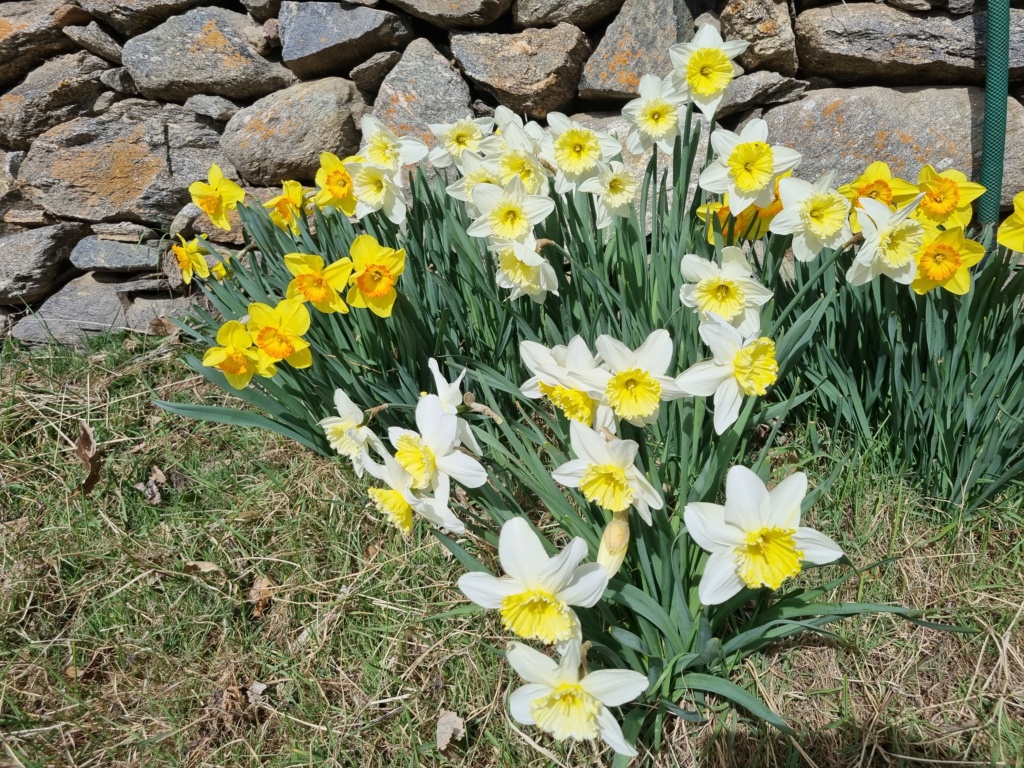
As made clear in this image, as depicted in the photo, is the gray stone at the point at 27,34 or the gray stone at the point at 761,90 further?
the gray stone at the point at 27,34

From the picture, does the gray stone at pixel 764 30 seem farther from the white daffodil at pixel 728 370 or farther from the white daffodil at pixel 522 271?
the white daffodil at pixel 728 370

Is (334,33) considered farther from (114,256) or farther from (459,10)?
(114,256)

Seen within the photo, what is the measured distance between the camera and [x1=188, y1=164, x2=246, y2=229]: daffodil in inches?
86.7

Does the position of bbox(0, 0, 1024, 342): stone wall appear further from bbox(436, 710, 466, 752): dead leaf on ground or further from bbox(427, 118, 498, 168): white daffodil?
bbox(436, 710, 466, 752): dead leaf on ground

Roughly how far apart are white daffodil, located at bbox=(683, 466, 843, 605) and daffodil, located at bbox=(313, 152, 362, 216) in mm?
1332

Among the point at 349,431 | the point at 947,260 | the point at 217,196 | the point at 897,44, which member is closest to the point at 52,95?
the point at 217,196

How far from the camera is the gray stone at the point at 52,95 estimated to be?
313 cm

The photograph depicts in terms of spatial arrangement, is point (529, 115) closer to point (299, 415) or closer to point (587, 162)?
point (587, 162)

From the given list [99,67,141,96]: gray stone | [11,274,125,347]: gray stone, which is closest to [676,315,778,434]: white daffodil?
[11,274,125,347]: gray stone

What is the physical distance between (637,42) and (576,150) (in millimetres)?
1115

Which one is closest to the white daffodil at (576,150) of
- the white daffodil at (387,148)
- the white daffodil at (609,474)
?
the white daffodil at (387,148)

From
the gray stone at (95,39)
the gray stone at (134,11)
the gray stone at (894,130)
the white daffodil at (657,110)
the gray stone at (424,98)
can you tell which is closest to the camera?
the white daffodil at (657,110)

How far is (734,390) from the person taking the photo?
125cm

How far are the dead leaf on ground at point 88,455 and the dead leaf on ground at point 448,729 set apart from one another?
57.4 inches
